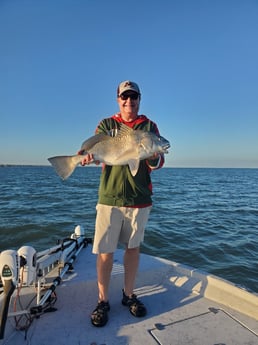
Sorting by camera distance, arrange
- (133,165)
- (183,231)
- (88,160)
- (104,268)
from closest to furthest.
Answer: (133,165) → (88,160) → (104,268) → (183,231)

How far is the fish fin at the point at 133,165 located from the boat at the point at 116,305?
1.45 meters

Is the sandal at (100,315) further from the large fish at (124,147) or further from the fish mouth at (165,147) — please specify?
the fish mouth at (165,147)

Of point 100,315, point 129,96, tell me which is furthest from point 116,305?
point 129,96


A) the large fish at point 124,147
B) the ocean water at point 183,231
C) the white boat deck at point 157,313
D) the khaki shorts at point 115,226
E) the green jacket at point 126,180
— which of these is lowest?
the ocean water at point 183,231

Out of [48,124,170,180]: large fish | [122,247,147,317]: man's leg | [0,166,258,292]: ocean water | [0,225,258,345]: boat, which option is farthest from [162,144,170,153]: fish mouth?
[0,166,258,292]: ocean water

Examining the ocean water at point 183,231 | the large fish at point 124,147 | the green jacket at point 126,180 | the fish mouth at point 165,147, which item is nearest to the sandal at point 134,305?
the green jacket at point 126,180

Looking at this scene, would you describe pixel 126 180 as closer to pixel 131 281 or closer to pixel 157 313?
pixel 131 281

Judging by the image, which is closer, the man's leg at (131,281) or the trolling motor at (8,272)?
the trolling motor at (8,272)

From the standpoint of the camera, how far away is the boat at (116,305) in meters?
2.87

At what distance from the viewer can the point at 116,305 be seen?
11.6 ft

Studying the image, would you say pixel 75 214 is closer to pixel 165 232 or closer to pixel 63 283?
pixel 165 232

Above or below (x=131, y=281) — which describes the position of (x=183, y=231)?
below

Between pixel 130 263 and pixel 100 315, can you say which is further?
pixel 130 263

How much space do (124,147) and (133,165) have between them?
0.23 metres
